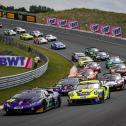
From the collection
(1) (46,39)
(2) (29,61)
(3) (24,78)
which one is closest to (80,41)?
(1) (46,39)

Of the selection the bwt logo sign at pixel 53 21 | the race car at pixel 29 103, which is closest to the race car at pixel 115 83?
the race car at pixel 29 103

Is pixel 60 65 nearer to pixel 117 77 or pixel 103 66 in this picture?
pixel 103 66

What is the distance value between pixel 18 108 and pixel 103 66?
36.2 meters

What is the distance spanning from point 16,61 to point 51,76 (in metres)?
3.78

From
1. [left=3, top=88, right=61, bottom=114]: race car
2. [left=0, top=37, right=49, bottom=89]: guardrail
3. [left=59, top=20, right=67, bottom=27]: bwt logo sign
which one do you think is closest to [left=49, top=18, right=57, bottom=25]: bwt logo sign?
[left=59, top=20, right=67, bottom=27]: bwt logo sign

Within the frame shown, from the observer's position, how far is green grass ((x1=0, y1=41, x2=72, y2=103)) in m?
32.3

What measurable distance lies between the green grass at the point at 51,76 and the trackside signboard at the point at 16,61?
2.09 meters

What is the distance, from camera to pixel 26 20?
4131 inches

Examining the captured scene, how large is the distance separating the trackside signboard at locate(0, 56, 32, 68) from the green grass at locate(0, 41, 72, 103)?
2091mm

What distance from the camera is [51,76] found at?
45000mm

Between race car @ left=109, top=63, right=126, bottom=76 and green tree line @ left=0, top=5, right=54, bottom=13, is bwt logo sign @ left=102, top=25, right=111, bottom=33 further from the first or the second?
green tree line @ left=0, top=5, right=54, bottom=13

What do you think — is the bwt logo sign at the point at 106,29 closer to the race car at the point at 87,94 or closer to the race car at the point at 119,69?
A: the race car at the point at 119,69

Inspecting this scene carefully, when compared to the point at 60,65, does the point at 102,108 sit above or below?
above

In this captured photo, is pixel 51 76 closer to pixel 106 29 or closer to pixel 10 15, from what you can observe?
pixel 106 29
